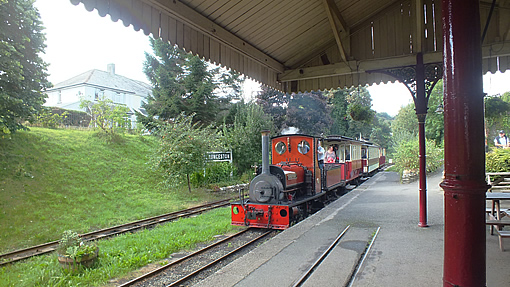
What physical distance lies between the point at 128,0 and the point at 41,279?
15.7 feet

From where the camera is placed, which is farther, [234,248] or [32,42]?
[32,42]

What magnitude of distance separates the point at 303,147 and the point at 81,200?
8100mm

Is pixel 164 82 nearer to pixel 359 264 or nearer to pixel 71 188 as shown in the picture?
pixel 71 188

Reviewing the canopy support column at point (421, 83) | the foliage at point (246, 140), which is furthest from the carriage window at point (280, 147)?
the foliage at point (246, 140)

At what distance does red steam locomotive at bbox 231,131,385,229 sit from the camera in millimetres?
8047

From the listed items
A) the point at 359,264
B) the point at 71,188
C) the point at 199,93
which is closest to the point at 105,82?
the point at 199,93

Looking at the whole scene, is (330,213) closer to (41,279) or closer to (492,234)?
(492,234)

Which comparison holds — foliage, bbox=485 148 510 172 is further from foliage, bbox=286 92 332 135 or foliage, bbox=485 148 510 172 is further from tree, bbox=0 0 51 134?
foliage, bbox=286 92 332 135

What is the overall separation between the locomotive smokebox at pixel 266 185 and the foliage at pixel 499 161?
8.29 m

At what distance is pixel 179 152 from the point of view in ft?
41.8

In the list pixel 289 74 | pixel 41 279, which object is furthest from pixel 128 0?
pixel 41 279

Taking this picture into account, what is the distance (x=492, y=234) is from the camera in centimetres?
561

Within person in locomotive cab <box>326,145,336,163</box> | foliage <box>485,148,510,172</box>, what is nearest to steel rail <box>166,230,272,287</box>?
person in locomotive cab <box>326,145,336,163</box>

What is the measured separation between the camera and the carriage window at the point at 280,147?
991cm
